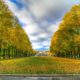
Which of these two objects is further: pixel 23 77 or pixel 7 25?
pixel 7 25

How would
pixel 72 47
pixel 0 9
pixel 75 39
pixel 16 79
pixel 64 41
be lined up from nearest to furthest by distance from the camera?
1. pixel 16 79
2. pixel 0 9
3. pixel 75 39
4. pixel 72 47
5. pixel 64 41

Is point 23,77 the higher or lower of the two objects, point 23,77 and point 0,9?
the lower

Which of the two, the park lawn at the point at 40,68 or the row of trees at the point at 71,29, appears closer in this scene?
the park lawn at the point at 40,68

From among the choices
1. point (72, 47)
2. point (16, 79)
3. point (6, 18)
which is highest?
point (6, 18)

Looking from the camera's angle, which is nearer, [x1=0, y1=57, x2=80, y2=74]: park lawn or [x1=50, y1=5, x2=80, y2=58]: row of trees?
[x1=0, y1=57, x2=80, y2=74]: park lawn

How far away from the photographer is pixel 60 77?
18.3 m

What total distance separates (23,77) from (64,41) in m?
65.2

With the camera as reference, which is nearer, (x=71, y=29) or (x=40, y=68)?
(x=40, y=68)

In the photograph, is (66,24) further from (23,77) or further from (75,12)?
(23,77)

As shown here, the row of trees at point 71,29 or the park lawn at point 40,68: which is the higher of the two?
the row of trees at point 71,29

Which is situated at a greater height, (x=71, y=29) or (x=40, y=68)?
(x=71, y=29)

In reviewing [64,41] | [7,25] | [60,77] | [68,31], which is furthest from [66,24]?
[60,77]

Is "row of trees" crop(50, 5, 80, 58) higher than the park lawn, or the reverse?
"row of trees" crop(50, 5, 80, 58)

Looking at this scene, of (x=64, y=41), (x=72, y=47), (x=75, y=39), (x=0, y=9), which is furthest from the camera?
(x=64, y=41)
